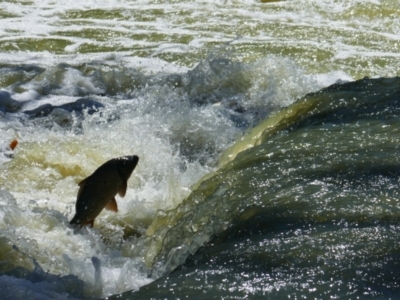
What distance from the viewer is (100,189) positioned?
12.6 ft

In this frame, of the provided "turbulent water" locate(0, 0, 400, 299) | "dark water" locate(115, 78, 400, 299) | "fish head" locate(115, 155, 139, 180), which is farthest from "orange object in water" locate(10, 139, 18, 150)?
"fish head" locate(115, 155, 139, 180)

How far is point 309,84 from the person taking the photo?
765cm

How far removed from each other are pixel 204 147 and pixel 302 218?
10.3 feet

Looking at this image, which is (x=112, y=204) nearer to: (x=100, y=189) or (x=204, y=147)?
(x=100, y=189)

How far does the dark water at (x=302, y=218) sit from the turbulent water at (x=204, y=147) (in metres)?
0.01

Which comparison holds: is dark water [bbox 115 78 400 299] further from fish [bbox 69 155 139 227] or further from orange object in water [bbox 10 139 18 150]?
orange object in water [bbox 10 139 18 150]

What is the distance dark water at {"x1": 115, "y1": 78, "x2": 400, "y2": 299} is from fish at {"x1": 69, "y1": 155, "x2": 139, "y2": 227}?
367 mm

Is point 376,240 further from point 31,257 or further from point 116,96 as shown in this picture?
point 116,96

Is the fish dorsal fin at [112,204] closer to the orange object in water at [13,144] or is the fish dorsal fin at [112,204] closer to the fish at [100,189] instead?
the fish at [100,189]

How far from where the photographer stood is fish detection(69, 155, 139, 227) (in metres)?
3.81

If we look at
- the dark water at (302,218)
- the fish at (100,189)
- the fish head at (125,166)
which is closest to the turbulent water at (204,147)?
the dark water at (302,218)

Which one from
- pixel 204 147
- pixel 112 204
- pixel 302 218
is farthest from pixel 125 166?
pixel 204 147

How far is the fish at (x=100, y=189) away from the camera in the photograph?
12.5ft

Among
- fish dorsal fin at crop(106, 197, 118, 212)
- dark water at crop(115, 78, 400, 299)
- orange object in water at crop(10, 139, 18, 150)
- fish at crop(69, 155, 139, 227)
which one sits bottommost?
orange object in water at crop(10, 139, 18, 150)
